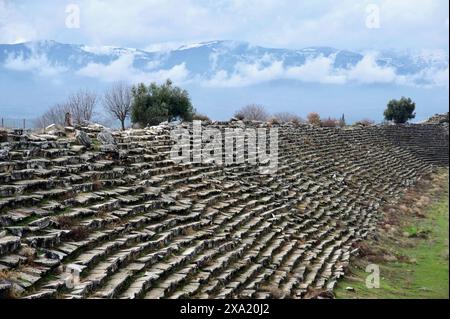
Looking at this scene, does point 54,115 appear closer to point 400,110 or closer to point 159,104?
point 159,104

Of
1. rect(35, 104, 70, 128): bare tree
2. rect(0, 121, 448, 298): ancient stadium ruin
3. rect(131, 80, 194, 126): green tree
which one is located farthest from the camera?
rect(35, 104, 70, 128): bare tree

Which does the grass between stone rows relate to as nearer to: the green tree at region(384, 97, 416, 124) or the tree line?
the tree line

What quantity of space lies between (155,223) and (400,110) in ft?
142

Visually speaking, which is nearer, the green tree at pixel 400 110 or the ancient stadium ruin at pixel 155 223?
the ancient stadium ruin at pixel 155 223

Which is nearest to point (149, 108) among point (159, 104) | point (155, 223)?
point (159, 104)

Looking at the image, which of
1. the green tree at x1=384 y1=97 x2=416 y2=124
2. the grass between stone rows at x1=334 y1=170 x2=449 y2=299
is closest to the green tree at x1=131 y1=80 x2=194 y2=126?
the grass between stone rows at x1=334 y1=170 x2=449 y2=299

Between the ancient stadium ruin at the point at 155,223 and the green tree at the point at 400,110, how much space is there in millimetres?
33315

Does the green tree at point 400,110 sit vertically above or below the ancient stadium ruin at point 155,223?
above

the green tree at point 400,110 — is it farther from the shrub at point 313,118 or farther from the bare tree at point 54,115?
the bare tree at point 54,115

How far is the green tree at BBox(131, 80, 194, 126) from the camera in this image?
93.6 feet

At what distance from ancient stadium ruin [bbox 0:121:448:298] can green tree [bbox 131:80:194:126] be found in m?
11.7

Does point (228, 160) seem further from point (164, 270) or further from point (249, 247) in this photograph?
point (164, 270)

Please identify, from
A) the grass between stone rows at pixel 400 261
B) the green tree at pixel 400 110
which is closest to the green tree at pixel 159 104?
the grass between stone rows at pixel 400 261

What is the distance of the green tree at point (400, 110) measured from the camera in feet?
160
